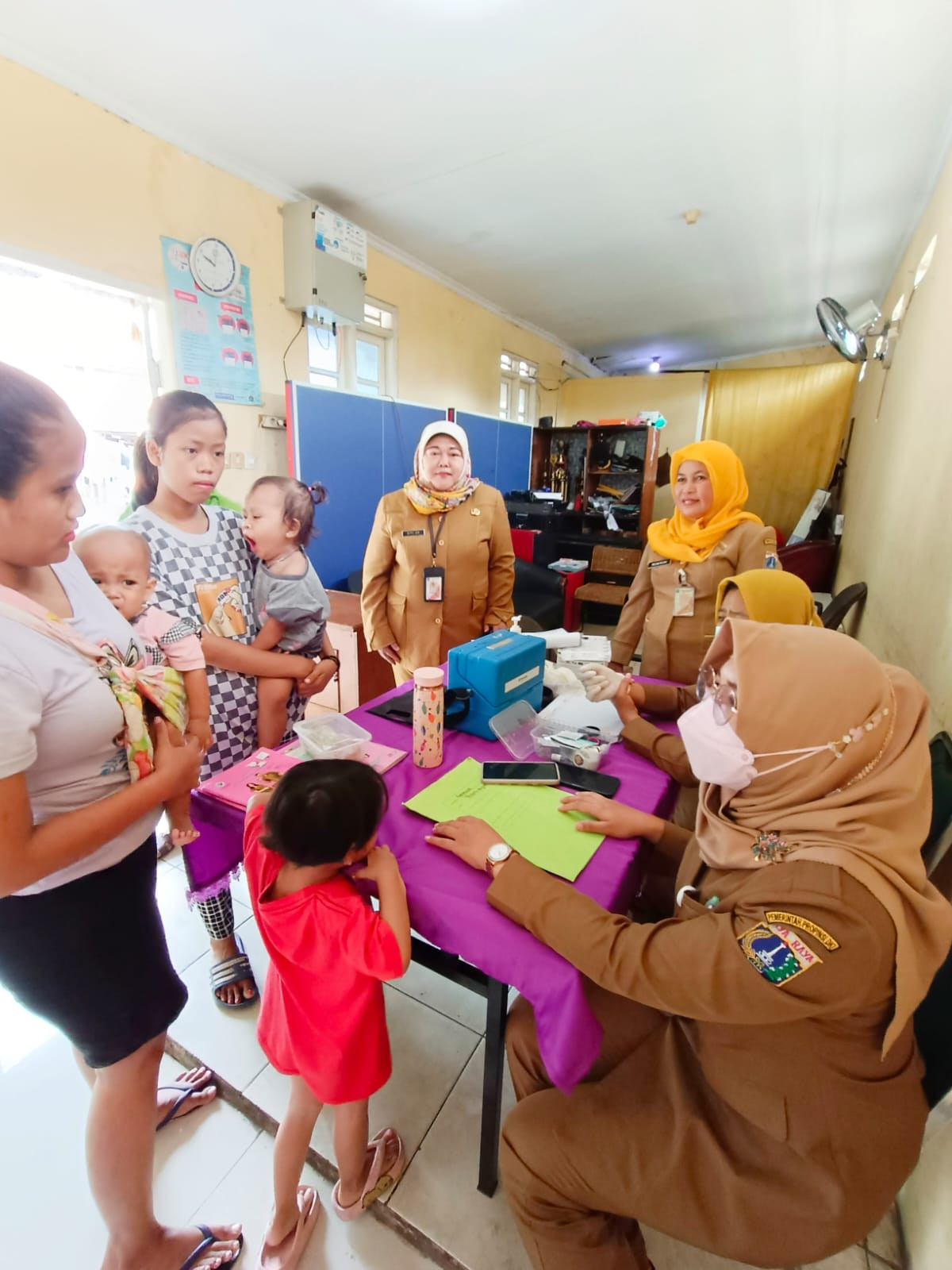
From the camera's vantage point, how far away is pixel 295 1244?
1035mm

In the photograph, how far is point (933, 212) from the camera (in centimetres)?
287

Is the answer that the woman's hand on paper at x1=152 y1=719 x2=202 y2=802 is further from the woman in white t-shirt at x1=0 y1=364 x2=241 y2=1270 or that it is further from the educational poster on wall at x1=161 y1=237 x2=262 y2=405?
the educational poster on wall at x1=161 y1=237 x2=262 y2=405

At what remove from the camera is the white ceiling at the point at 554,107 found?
2.01 meters

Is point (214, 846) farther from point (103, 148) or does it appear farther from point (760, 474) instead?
point (760, 474)

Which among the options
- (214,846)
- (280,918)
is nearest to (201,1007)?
(214,846)

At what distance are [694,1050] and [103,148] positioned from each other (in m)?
3.87

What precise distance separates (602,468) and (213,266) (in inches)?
148

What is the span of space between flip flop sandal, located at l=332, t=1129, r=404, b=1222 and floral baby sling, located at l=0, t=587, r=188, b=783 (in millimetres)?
978

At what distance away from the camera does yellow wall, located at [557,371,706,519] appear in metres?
7.18

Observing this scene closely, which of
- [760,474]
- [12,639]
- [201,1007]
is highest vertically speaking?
[760,474]

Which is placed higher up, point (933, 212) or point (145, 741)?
point (933, 212)

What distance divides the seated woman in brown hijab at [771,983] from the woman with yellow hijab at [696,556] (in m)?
1.22

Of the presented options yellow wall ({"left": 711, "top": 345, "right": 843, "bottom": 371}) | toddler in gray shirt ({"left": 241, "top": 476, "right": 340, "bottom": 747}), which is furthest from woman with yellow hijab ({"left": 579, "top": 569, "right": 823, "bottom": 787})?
yellow wall ({"left": 711, "top": 345, "right": 843, "bottom": 371})

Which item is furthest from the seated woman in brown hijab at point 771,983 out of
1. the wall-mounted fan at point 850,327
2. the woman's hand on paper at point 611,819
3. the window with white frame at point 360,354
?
the wall-mounted fan at point 850,327
